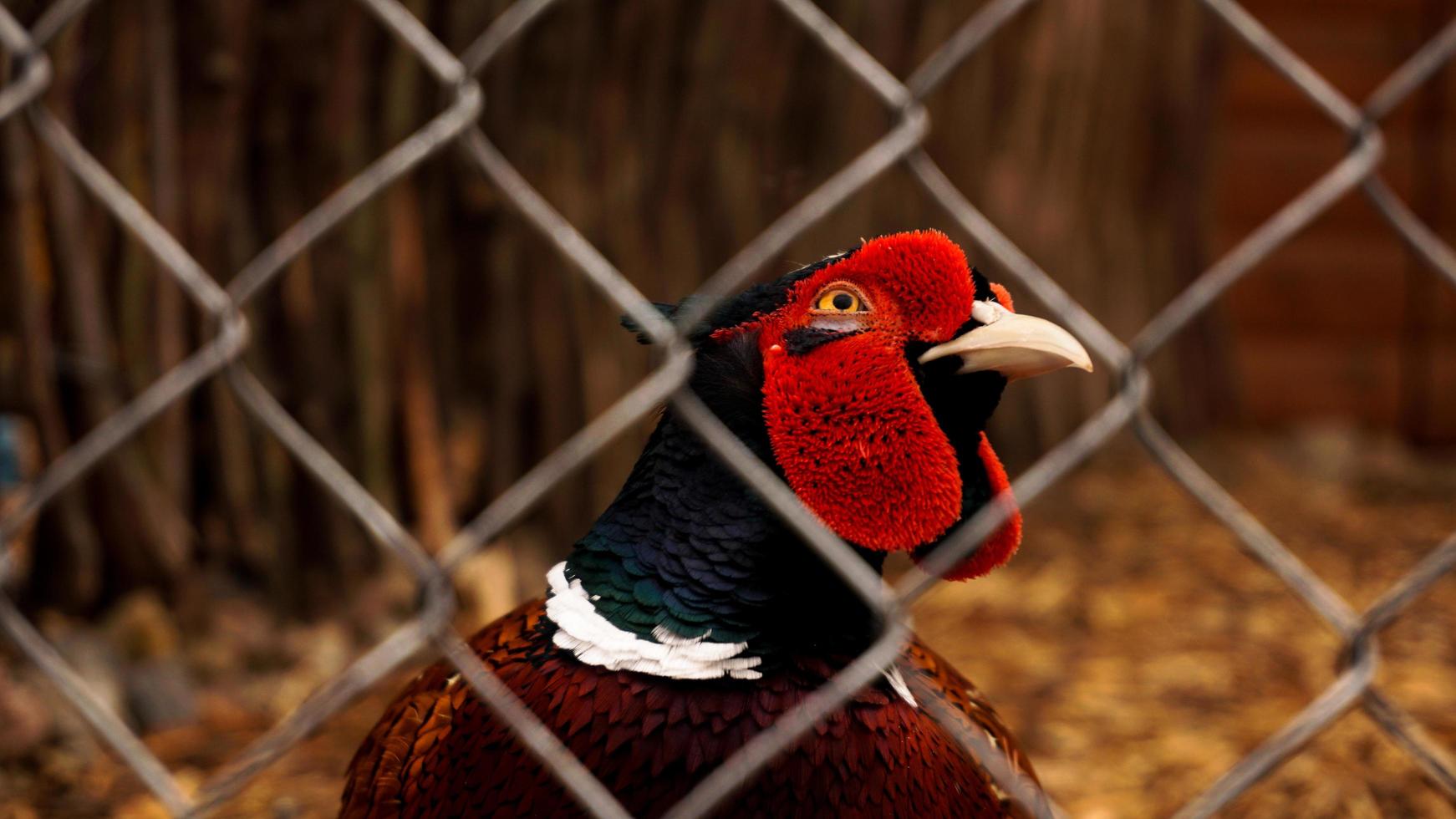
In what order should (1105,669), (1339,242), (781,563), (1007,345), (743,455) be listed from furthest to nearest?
(1339,242)
(1105,669)
(781,563)
(1007,345)
(743,455)

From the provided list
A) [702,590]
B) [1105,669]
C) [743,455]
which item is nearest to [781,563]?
[702,590]

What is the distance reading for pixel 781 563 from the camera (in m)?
1.34

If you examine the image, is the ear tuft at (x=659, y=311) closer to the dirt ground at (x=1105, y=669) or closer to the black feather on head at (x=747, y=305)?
the black feather on head at (x=747, y=305)

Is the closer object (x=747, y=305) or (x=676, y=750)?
(x=676, y=750)

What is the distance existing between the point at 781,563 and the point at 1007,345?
0.34m

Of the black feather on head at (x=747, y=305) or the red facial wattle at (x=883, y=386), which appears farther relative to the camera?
the black feather on head at (x=747, y=305)

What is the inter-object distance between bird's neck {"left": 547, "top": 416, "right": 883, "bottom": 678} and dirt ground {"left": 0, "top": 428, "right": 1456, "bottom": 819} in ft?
4.07

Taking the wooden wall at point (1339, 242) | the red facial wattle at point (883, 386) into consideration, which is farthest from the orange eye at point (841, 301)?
the wooden wall at point (1339, 242)

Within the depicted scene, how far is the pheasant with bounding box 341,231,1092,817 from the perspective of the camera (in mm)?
1271

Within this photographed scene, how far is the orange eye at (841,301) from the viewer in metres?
1.31

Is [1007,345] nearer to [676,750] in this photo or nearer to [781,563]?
[781,563]

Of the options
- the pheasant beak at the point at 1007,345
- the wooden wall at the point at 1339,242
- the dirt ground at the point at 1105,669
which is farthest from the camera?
the wooden wall at the point at 1339,242

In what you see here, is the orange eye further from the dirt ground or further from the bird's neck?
the dirt ground

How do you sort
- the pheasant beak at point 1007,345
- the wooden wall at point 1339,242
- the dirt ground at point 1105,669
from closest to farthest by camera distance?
the pheasant beak at point 1007,345
the dirt ground at point 1105,669
the wooden wall at point 1339,242
